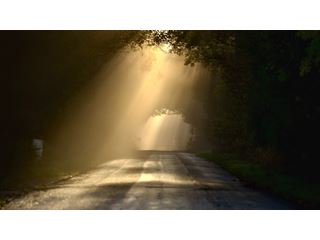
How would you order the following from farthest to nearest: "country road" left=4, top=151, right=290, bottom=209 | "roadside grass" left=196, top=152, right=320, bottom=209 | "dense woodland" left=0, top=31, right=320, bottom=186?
"dense woodland" left=0, top=31, right=320, bottom=186 → "roadside grass" left=196, top=152, right=320, bottom=209 → "country road" left=4, top=151, right=290, bottom=209

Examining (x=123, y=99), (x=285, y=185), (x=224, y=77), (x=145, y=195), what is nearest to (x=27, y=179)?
(x=145, y=195)

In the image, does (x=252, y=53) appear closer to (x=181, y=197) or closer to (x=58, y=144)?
(x=181, y=197)

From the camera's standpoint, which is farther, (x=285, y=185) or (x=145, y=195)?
(x=285, y=185)

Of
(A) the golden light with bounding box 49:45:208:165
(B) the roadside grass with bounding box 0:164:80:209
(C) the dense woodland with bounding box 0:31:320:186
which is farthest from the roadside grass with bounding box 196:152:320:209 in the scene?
(A) the golden light with bounding box 49:45:208:165

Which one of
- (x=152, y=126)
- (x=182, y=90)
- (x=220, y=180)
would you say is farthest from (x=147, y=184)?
(x=152, y=126)

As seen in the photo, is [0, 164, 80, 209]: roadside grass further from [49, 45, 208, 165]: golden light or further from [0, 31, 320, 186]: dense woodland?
[49, 45, 208, 165]: golden light

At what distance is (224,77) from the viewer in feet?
112

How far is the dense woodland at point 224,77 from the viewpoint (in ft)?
79.8

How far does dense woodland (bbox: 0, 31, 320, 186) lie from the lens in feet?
79.8

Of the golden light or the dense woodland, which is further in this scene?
the golden light

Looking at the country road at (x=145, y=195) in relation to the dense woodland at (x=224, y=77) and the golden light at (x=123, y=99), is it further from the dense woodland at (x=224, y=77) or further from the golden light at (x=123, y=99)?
the golden light at (x=123, y=99)

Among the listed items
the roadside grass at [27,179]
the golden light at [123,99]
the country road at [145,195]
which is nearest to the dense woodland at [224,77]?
the roadside grass at [27,179]

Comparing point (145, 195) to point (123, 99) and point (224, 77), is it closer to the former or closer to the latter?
point (224, 77)

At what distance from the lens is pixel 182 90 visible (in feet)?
245
